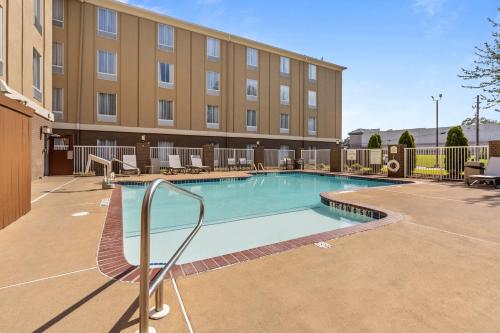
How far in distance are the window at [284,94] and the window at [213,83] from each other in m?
6.86

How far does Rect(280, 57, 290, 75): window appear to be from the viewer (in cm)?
2636

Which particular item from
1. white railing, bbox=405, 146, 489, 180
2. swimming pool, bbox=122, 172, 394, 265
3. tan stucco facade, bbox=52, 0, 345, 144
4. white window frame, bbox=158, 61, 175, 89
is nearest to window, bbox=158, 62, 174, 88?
white window frame, bbox=158, 61, 175, 89

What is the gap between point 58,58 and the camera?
17047mm

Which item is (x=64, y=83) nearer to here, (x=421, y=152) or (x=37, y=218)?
(x=37, y=218)

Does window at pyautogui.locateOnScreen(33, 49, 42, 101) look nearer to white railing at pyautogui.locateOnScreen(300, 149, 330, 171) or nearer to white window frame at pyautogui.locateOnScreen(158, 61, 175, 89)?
white window frame at pyautogui.locateOnScreen(158, 61, 175, 89)

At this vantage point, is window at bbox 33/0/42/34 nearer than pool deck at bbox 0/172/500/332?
No

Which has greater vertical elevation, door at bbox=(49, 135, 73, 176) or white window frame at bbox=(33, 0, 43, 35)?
white window frame at bbox=(33, 0, 43, 35)

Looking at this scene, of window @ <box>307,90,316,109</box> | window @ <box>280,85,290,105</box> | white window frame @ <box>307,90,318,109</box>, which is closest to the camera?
window @ <box>280,85,290,105</box>

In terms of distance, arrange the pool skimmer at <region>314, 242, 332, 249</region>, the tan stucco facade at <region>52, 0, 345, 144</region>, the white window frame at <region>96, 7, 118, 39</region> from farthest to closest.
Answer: the white window frame at <region>96, 7, 118, 39</region>
the tan stucco facade at <region>52, 0, 345, 144</region>
the pool skimmer at <region>314, 242, 332, 249</region>

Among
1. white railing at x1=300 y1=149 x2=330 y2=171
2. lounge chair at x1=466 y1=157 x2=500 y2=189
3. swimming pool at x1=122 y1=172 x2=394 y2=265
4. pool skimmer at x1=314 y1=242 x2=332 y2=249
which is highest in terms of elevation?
white railing at x1=300 y1=149 x2=330 y2=171

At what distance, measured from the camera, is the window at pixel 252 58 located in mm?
24453

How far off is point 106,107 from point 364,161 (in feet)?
59.1

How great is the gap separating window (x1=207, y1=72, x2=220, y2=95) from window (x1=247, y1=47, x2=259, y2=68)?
356cm

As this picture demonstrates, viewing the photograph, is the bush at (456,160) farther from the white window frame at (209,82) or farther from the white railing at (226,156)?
the white window frame at (209,82)
